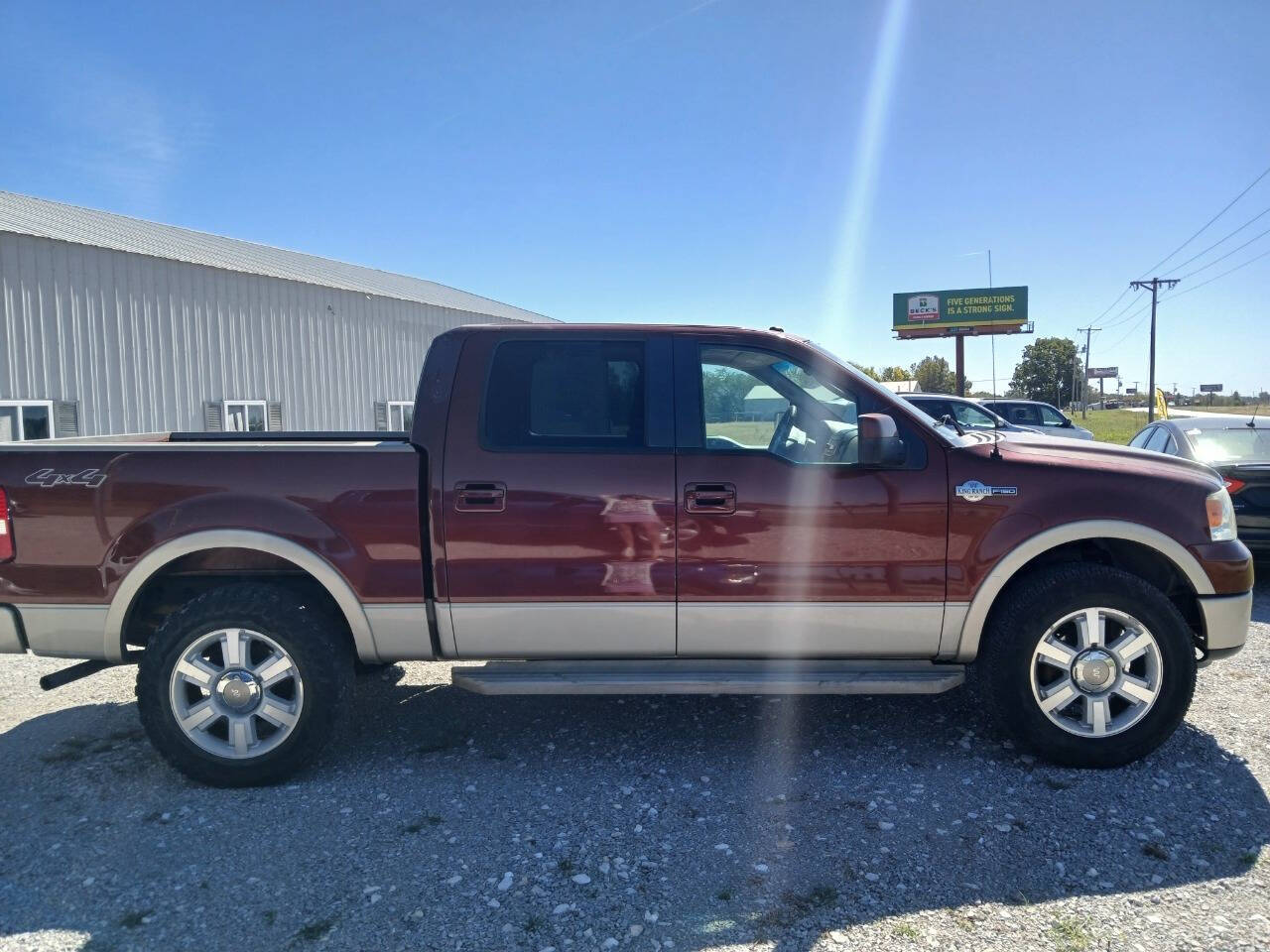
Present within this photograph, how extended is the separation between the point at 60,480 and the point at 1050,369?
Result: 97.1 metres

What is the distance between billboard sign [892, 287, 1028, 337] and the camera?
47.4m

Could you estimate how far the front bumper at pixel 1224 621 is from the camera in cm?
368

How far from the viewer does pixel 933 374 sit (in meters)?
103

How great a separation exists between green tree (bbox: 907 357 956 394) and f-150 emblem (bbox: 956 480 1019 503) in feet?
315

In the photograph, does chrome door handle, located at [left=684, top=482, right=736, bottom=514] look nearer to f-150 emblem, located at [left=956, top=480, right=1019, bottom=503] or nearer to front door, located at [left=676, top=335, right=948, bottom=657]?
front door, located at [left=676, top=335, right=948, bottom=657]

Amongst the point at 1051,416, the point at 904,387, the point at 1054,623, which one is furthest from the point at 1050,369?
the point at 1054,623

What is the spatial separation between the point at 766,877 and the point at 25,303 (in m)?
14.2

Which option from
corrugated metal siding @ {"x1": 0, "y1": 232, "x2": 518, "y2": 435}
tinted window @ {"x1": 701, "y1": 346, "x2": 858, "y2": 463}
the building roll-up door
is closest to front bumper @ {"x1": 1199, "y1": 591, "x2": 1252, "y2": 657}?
tinted window @ {"x1": 701, "y1": 346, "x2": 858, "y2": 463}

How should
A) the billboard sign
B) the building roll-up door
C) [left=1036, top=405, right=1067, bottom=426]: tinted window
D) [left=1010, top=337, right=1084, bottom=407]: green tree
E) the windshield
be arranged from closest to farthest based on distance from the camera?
1. the windshield
2. the building roll-up door
3. [left=1036, top=405, right=1067, bottom=426]: tinted window
4. the billboard sign
5. [left=1010, top=337, right=1084, bottom=407]: green tree

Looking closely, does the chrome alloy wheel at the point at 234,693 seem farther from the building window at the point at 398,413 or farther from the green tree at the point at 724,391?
the building window at the point at 398,413

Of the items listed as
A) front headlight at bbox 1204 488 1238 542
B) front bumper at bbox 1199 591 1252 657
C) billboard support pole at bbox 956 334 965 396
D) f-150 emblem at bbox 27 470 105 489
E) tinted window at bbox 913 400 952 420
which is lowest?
front bumper at bbox 1199 591 1252 657

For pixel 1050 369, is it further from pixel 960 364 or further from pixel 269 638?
pixel 269 638

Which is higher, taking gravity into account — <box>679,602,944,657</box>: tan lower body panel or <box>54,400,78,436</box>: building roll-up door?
<box>54,400,78,436</box>: building roll-up door

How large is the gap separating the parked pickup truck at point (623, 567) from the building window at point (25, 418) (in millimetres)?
10821
